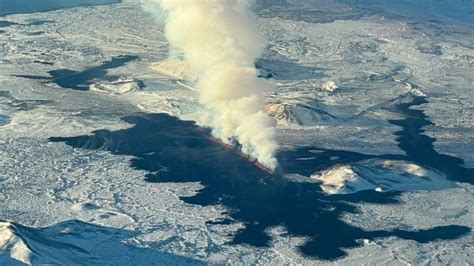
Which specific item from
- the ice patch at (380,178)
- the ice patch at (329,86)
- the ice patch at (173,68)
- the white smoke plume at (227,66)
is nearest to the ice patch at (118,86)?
the ice patch at (173,68)

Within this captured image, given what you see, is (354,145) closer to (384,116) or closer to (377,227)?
(384,116)

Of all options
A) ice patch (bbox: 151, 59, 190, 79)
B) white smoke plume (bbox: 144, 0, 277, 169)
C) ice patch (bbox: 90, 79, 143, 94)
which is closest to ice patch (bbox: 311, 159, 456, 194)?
white smoke plume (bbox: 144, 0, 277, 169)

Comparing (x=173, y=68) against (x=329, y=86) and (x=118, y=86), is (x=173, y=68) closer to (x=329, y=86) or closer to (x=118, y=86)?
(x=118, y=86)

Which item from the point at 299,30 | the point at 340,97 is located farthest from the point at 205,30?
the point at 299,30

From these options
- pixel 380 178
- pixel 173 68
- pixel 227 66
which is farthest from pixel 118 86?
pixel 380 178

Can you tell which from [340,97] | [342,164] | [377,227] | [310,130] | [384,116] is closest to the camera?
[377,227]

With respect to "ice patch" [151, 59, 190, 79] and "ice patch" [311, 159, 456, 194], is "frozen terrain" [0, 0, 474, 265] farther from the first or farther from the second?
"ice patch" [151, 59, 190, 79]
